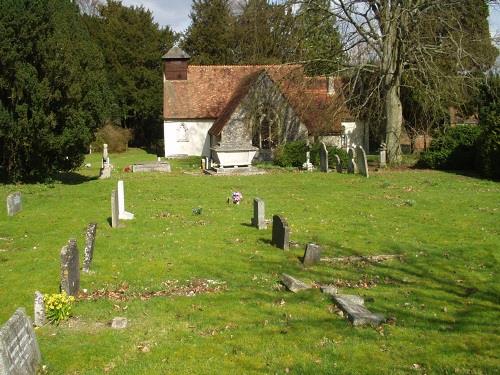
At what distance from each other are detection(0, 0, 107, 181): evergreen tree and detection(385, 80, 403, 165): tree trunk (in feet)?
53.6

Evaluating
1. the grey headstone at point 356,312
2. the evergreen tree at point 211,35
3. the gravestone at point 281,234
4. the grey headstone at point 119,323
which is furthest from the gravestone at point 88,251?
the evergreen tree at point 211,35

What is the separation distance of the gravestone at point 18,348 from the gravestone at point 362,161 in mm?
22505

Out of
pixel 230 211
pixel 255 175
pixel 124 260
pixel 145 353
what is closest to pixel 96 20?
pixel 255 175

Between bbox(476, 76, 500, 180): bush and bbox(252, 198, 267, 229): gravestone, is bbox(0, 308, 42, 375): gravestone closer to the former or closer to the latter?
bbox(252, 198, 267, 229): gravestone

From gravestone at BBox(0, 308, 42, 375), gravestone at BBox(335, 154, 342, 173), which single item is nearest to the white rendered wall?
gravestone at BBox(335, 154, 342, 173)

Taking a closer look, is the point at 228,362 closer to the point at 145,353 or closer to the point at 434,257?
the point at 145,353

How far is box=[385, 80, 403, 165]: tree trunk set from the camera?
32.0m

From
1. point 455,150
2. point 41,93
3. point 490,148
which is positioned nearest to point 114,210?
point 41,93

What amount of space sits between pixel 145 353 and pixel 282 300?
9.37ft

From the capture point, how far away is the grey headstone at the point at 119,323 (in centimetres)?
812

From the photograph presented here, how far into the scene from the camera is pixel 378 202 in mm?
19484

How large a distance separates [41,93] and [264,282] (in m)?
17.3

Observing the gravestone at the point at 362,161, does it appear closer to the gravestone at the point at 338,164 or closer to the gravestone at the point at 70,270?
the gravestone at the point at 338,164

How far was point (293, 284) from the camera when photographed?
9.91 metres
